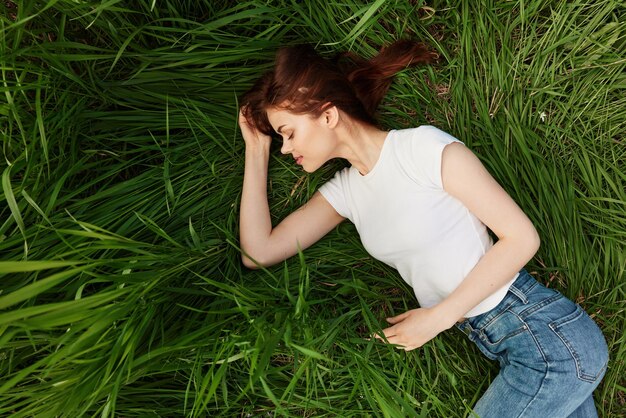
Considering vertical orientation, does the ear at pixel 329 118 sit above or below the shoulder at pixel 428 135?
below

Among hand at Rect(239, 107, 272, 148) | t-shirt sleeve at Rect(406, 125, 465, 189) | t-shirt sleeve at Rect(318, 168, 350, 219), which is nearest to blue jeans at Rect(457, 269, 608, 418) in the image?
t-shirt sleeve at Rect(406, 125, 465, 189)

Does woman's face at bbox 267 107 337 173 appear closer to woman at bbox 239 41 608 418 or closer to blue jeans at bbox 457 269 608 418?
woman at bbox 239 41 608 418

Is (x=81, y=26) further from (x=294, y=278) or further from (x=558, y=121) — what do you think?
(x=558, y=121)

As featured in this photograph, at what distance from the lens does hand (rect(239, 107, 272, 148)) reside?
6.47 feet

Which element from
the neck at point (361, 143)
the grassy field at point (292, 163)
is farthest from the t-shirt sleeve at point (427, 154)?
the grassy field at point (292, 163)

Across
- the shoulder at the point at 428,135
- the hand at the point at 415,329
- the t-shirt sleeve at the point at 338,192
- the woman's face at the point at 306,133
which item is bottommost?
the hand at the point at 415,329

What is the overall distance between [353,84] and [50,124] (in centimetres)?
112

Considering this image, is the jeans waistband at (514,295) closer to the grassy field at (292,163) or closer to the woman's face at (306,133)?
the grassy field at (292,163)

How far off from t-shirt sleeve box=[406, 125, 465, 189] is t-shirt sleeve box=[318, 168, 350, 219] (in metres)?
0.31

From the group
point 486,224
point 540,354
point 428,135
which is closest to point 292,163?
point 428,135

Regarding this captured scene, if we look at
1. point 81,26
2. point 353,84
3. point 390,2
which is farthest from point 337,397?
point 81,26

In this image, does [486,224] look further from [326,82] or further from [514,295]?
[326,82]

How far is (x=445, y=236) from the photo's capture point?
5.75 ft

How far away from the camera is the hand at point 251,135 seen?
197cm
